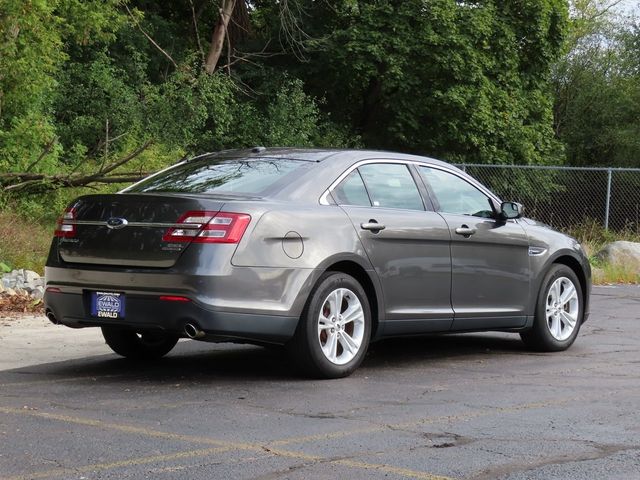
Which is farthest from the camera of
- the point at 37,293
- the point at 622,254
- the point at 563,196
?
the point at 563,196

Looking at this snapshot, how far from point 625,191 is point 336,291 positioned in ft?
71.2

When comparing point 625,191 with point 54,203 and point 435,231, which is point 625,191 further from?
point 435,231

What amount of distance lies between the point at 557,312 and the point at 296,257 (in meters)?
3.21

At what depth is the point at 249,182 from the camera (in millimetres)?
7941

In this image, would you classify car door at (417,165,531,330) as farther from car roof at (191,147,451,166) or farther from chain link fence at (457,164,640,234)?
chain link fence at (457,164,640,234)

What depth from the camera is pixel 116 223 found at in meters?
7.55

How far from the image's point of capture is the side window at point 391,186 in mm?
8422

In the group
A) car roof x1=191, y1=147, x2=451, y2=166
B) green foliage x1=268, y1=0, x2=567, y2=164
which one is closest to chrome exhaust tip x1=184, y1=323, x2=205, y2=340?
car roof x1=191, y1=147, x2=451, y2=166

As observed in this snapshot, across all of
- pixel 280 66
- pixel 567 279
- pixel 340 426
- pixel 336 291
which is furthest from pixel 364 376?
pixel 280 66

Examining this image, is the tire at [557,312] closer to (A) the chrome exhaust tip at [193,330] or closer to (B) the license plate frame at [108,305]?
(A) the chrome exhaust tip at [193,330]

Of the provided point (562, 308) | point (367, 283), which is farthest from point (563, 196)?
point (367, 283)

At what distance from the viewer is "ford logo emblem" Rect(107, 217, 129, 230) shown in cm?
752

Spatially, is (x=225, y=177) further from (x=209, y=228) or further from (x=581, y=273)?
(x=581, y=273)

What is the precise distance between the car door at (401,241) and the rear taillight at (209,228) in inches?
39.7
